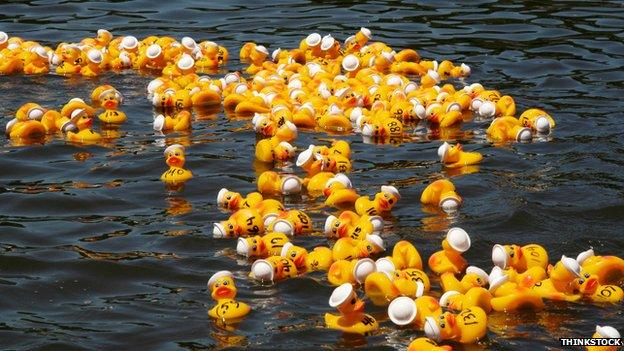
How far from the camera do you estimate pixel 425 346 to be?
21.1ft

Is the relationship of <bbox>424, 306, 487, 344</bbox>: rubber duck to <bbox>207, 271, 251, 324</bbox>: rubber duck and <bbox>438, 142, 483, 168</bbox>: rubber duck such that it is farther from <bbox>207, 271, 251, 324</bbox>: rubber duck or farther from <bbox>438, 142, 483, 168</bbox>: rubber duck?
<bbox>438, 142, 483, 168</bbox>: rubber duck

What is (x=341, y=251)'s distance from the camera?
311 inches

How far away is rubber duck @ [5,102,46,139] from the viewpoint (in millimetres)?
10867

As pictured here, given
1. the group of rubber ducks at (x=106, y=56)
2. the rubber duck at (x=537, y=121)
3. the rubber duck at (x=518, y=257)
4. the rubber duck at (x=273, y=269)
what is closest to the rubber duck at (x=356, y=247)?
the rubber duck at (x=273, y=269)

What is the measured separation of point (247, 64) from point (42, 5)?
4906 mm

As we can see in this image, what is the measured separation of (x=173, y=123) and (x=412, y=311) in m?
5.18

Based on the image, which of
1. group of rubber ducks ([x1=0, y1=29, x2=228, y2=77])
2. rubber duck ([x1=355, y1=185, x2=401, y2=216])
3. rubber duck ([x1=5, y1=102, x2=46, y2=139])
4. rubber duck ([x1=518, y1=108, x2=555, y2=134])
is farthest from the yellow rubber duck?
group of rubber ducks ([x1=0, y1=29, x2=228, y2=77])

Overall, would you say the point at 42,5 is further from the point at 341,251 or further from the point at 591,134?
the point at 341,251

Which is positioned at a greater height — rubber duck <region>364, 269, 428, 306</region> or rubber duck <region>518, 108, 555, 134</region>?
rubber duck <region>518, 108, 555, 134</region>

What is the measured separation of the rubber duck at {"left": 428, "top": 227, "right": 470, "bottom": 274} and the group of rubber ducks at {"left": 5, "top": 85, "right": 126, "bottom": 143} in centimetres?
445

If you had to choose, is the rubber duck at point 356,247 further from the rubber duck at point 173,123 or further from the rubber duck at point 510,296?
the rubber duck at point 173,123

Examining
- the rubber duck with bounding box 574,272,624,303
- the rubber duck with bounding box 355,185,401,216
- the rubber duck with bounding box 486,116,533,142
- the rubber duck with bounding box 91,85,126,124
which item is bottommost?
the rubber duck with bounding box 574,272,624,303

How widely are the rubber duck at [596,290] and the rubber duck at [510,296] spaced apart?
30cm

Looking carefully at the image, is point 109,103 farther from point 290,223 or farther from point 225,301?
point 225,301
